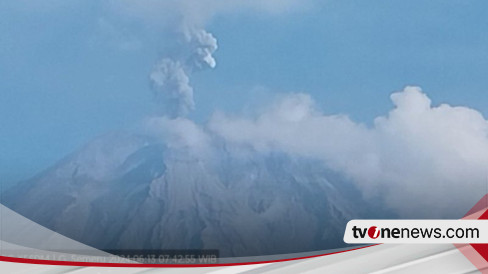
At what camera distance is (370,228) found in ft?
8.57

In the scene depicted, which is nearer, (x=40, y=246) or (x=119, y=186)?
(x=40, y=246)

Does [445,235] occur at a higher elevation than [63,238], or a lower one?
lower

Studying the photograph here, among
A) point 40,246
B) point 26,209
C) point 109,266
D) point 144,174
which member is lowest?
point 109,266

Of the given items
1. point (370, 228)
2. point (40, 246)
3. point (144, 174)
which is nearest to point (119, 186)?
point (144, 174)

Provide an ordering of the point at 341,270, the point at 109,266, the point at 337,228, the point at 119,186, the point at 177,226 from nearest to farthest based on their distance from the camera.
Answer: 1. the point at 341,270
2. the point at 109,266
3. the point at 337,228
4. the point at 177,226
5. the point at 119,186

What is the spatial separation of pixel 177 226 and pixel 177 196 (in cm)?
48

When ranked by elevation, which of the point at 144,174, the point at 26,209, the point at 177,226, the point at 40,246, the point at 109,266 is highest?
the point at 144,174

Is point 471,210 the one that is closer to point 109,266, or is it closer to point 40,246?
point 109,266

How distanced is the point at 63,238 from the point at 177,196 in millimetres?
895

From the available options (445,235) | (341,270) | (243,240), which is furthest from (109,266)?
(445,235)

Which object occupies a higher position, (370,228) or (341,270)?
(370,228)

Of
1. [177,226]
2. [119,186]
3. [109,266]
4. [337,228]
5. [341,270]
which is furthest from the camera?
[119,186]

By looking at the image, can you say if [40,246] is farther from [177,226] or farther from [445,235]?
[445,235]

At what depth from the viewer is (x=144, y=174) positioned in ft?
11.2
